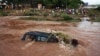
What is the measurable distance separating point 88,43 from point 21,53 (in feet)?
17.1

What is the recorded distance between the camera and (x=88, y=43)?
16266 millimetres

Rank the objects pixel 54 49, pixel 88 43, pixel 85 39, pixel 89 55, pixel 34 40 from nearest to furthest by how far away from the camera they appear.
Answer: pixel 89 55, pixel 54 49, pixel 34 40, pixel 88 43, pixel 85 39

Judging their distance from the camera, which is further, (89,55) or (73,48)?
(73,48)

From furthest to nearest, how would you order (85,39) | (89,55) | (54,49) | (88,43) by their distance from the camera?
1. (85,39)
2. (88,43)
3. (54,49)
4. (89,55)

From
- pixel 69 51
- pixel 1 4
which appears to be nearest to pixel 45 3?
pixel 1 4

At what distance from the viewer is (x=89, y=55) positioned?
42.2 feet

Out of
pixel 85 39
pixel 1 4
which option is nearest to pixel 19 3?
pixel 1 4

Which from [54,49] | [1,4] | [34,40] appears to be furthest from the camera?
A: [1,4]

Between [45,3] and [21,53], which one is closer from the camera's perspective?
[21,53]

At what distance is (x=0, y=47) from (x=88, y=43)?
5.69 m

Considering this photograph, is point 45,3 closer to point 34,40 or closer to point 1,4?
point 1,4

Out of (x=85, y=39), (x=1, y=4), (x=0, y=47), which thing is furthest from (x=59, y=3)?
(x=0, y=47)

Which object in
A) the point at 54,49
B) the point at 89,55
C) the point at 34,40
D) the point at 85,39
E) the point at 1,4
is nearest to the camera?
the point at 89,55

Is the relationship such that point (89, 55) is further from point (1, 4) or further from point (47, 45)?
point (1, 4)
